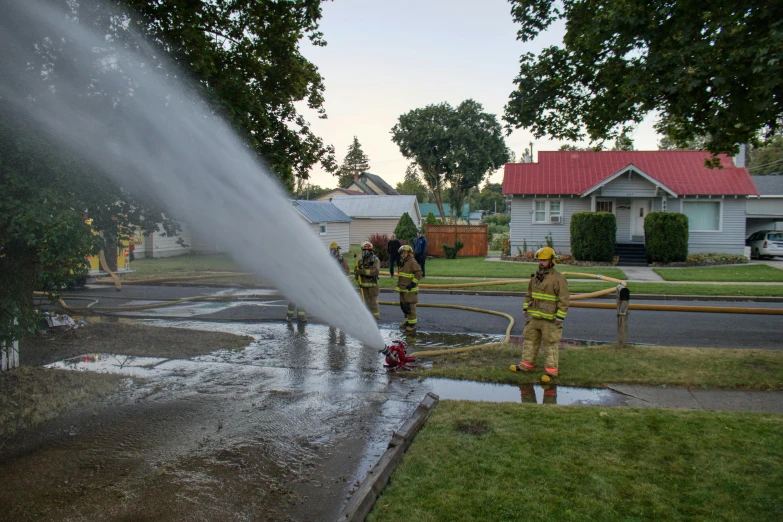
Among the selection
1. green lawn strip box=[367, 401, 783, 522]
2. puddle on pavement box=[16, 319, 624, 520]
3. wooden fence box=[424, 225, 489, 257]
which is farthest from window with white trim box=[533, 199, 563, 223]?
Result: green lawn strip box=[367, 401, 783, 522]

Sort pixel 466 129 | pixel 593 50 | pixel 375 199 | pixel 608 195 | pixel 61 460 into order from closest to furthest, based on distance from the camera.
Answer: pixel 61 460 < pixel 593 50 < pixel 608 195 < pixel 375 199 < pixel 466 129

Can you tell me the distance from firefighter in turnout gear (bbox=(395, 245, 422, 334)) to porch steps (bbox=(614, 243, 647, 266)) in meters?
17.7

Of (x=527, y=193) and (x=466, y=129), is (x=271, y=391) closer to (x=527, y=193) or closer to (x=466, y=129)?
(x=527, y=193)

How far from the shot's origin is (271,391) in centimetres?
715

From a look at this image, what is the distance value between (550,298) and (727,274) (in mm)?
16454

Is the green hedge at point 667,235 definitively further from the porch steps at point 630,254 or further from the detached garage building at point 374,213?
the detached garage building at point 374,213

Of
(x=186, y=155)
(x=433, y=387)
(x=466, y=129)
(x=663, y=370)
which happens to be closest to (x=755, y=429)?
(x=663, y=370)

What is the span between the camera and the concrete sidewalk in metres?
6.42

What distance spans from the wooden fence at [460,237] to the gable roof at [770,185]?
73.0 feet

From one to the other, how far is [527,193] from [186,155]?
2366cm

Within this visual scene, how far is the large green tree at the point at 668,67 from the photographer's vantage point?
7801 millimetres

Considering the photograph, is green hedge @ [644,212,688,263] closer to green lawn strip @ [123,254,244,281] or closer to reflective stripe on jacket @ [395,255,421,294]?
A: green lawn strip @ [123,254,244,281]

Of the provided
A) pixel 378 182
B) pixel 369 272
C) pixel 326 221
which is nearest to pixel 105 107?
pixel 369 272

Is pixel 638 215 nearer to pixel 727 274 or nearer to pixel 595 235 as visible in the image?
pixel 595 235
